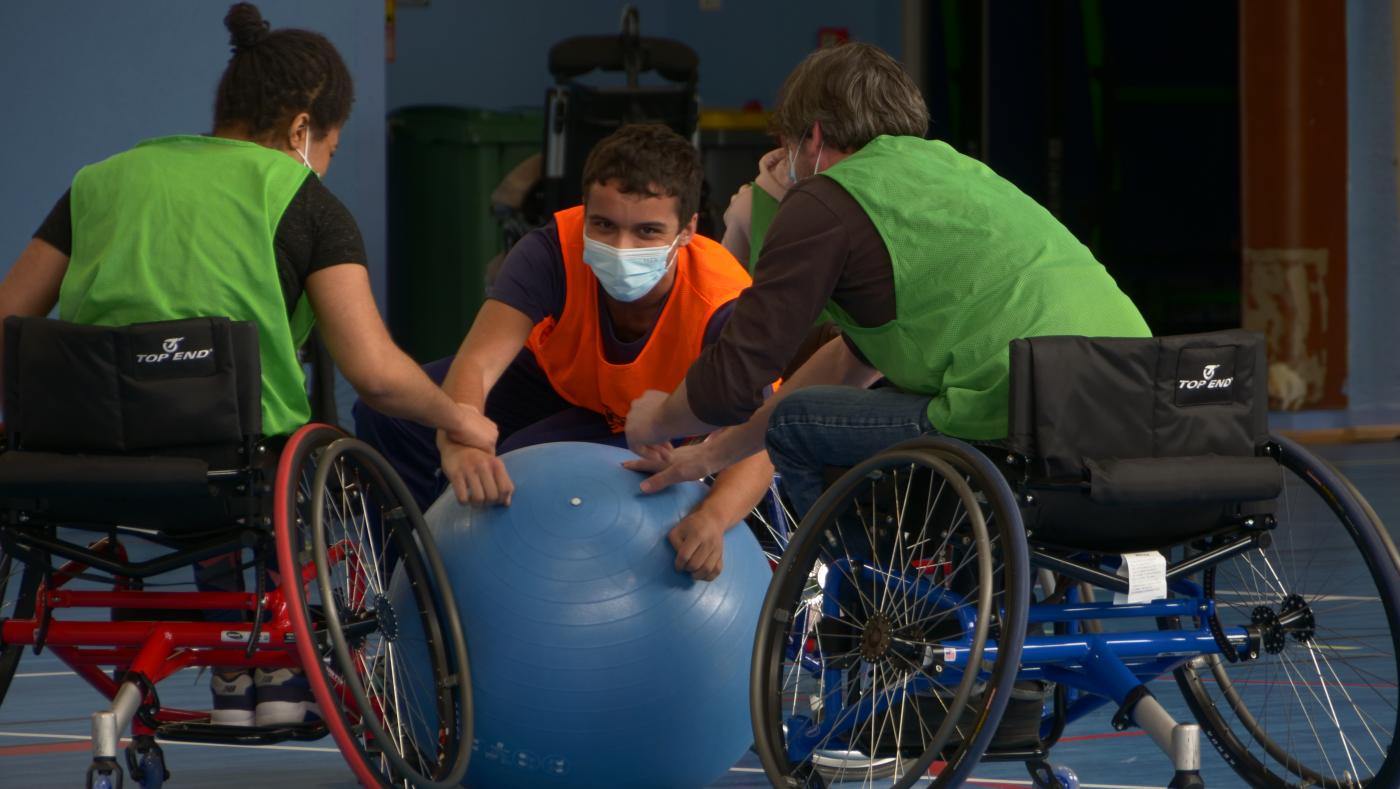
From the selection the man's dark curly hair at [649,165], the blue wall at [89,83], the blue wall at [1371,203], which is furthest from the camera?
the blue wall at [1371,203]

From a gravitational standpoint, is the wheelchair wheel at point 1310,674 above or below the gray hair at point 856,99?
below

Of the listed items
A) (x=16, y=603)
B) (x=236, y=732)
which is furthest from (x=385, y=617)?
(x=16, y=603)

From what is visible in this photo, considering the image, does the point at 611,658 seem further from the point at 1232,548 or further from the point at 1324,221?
the point at 1324,221

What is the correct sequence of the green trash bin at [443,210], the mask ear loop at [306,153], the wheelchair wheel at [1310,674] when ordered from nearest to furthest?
the wheelchair wheel at [1310,674]
the mask ear loop at [306,153]
the green trash bin at [443,210]

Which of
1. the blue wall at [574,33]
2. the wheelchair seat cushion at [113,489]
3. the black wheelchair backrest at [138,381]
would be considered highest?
the blue wall at [574,33]

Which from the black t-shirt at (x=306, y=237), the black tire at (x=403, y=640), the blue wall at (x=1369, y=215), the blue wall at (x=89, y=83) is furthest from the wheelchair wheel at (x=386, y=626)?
the blue wall at (x=1369, y=215)

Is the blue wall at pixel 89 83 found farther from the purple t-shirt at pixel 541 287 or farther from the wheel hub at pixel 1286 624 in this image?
the wheel hub at pixel 1286 624

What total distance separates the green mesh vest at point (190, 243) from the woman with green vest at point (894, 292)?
619 millimetres

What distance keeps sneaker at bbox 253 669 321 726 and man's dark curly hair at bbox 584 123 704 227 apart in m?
0.98

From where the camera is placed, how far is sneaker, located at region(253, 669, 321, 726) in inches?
114

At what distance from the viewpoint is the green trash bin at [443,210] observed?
8781 mm

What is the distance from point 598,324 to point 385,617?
0.90 meters

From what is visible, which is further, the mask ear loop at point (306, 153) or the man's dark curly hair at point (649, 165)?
the man's dark curly hair at point (649, 165)

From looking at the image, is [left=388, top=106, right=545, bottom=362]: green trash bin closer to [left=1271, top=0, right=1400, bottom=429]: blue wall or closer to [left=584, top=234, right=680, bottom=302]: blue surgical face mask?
[left=1271, top=0, right=1400, bottom=429]: blue wall
